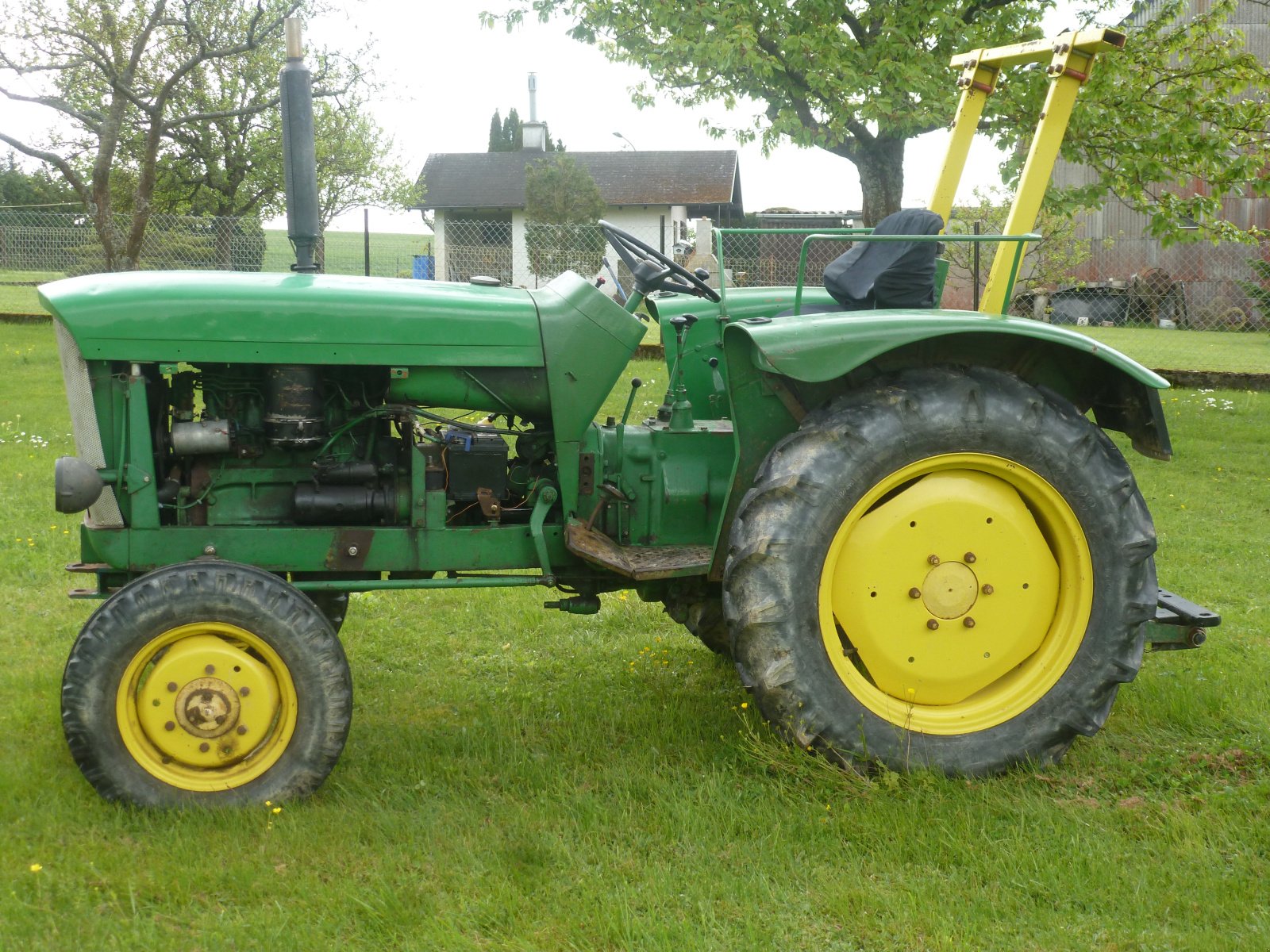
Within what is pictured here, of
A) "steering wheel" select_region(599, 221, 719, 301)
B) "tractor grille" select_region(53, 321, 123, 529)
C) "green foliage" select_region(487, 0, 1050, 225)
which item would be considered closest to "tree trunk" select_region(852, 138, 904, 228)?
"green foliage" select_region(487, 0, 1050, 225)

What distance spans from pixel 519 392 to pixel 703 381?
0.92 metres

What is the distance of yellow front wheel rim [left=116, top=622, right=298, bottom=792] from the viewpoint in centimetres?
306

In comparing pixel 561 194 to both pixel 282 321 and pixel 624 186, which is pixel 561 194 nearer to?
pixel 624 186

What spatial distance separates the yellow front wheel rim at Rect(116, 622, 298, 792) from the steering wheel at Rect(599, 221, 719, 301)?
1533 millimetres

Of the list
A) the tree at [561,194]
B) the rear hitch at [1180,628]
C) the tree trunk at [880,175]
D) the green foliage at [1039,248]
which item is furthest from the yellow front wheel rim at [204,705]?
the tree at [561,194]

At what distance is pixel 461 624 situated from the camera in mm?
5047

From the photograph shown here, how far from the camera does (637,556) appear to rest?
356 centimetres

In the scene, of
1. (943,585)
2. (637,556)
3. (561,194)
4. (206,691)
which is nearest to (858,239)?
(943,585)

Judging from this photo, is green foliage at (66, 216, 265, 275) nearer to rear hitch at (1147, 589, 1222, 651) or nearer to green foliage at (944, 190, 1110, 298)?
green foliage at (944, 190, 1110, 298)

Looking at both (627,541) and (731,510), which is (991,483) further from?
(627,541)

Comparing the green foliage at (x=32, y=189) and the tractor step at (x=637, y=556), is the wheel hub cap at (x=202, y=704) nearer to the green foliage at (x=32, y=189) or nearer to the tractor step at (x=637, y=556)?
the tractor step at (x=637, y=556)

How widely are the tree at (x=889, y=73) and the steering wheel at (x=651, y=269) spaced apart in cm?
678

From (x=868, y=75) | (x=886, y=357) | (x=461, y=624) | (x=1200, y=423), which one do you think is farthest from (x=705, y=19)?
(x=886, y=357)

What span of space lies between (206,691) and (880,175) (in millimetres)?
9887
